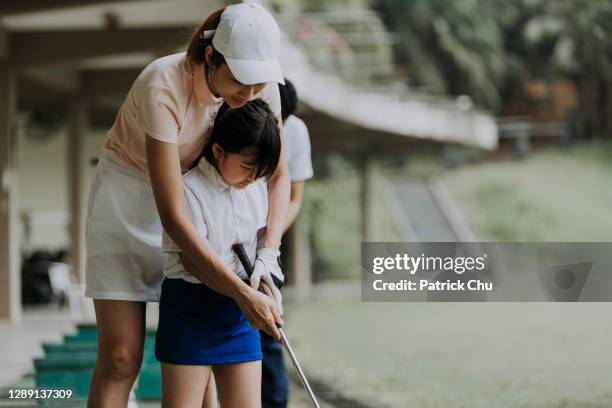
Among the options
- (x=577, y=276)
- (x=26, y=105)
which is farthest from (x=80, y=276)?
(x=577, y=276)

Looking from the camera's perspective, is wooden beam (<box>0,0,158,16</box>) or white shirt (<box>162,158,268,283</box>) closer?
white shirt (<box>162,158,268,283</box>)

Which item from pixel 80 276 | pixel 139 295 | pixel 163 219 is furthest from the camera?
pixel 80 276

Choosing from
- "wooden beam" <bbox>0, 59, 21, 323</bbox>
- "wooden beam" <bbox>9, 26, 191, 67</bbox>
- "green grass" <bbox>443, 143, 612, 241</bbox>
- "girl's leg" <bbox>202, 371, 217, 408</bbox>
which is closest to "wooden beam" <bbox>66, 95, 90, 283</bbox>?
"wooden beam" <bbox>0, 59, 21, 323</bbox>

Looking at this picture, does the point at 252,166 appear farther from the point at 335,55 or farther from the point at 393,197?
the point at 393,197

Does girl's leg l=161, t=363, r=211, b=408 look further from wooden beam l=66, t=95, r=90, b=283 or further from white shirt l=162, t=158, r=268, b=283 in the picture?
wooden beam l=66, t=95, r=90, b=283

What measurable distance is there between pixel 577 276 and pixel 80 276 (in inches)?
258

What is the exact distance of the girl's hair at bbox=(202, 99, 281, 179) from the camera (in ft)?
6.91

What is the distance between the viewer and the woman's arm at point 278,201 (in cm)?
223

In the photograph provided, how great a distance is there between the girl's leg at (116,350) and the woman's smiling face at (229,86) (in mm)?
461

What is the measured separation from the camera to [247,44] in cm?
200

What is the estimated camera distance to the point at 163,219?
2072 millimetres

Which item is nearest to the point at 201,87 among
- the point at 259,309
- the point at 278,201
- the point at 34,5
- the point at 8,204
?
the point at 278,201

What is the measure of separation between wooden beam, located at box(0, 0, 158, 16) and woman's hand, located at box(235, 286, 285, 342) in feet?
16.5

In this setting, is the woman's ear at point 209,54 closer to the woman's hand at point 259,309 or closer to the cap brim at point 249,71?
the cap brim at point 249,71
